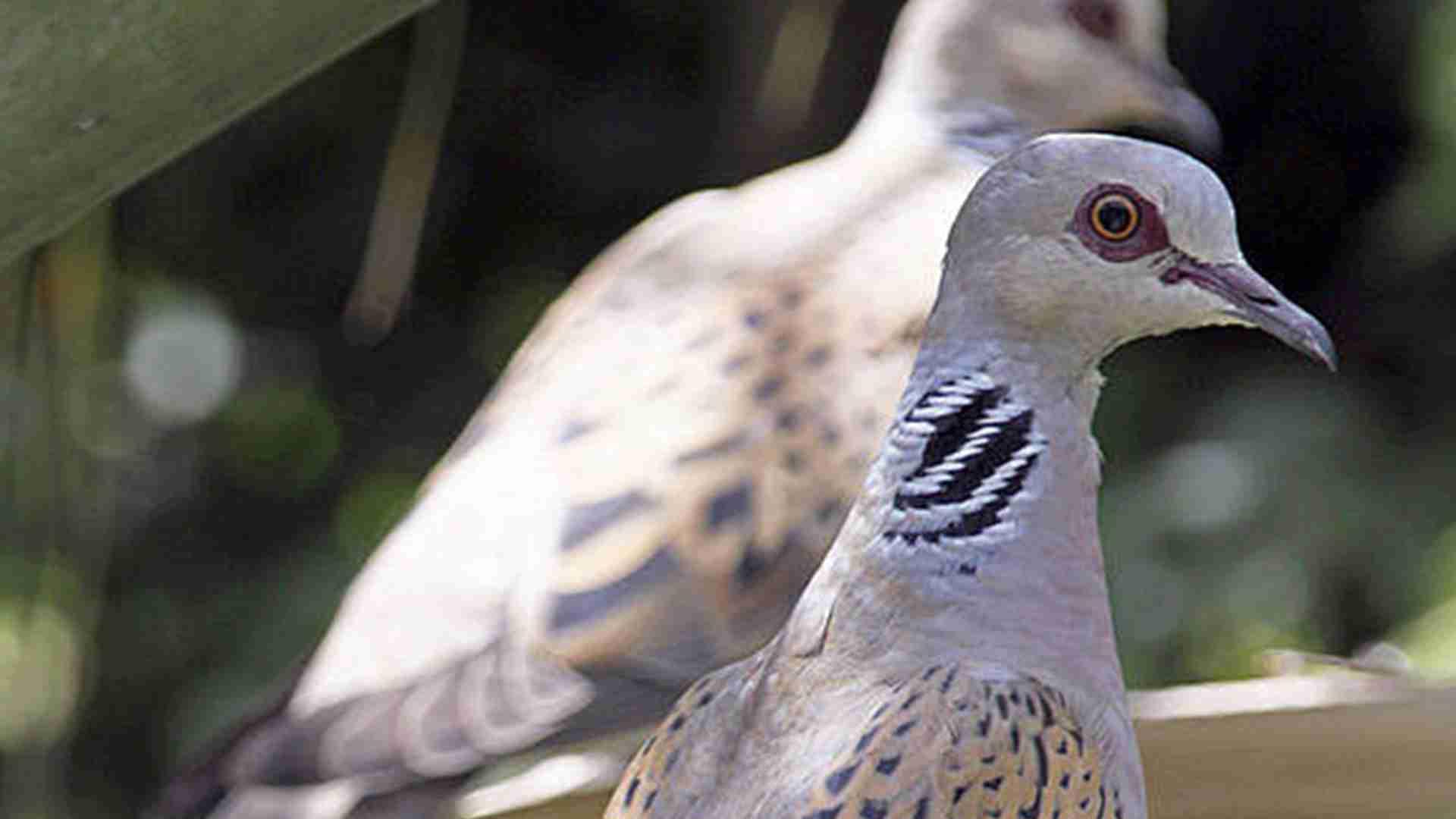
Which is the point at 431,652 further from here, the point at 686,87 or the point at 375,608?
the point at 686,87

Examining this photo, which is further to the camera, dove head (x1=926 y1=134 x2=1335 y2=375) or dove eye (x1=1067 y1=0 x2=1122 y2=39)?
dove eye (x1=1067 y1=0 x2=1122 y2=39)

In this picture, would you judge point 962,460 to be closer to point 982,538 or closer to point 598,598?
point 982,538

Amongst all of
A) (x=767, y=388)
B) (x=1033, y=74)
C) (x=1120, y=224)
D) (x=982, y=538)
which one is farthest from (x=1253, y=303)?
(x=1033, y=74)

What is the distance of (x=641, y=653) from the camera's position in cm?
207

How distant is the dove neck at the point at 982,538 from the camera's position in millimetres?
1400

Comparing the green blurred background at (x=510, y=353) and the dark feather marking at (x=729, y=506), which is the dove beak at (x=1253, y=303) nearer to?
the dark feather marking at (x=729, y=506)

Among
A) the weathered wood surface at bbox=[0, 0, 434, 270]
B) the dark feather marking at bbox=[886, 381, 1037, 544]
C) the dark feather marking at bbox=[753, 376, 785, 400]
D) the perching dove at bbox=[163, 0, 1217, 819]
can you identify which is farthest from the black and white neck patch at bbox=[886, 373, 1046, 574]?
the dark feather marking at bbox=[753, 376, 785, 400]

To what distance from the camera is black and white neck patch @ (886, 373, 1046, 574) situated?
141 centimetres

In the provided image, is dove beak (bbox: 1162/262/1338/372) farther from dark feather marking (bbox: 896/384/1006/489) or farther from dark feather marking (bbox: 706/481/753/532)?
dark feather marking (bbox: 706/481/753/532)

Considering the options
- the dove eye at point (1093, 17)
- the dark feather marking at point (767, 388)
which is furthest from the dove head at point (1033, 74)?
the dark feather marking at point (767, 388)

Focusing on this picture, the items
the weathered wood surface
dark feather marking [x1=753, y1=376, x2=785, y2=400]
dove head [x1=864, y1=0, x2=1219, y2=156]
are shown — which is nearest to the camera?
the weathered wood surface

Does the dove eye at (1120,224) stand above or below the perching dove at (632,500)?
above

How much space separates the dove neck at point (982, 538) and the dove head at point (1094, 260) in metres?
0.02

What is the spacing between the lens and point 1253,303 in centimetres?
135
